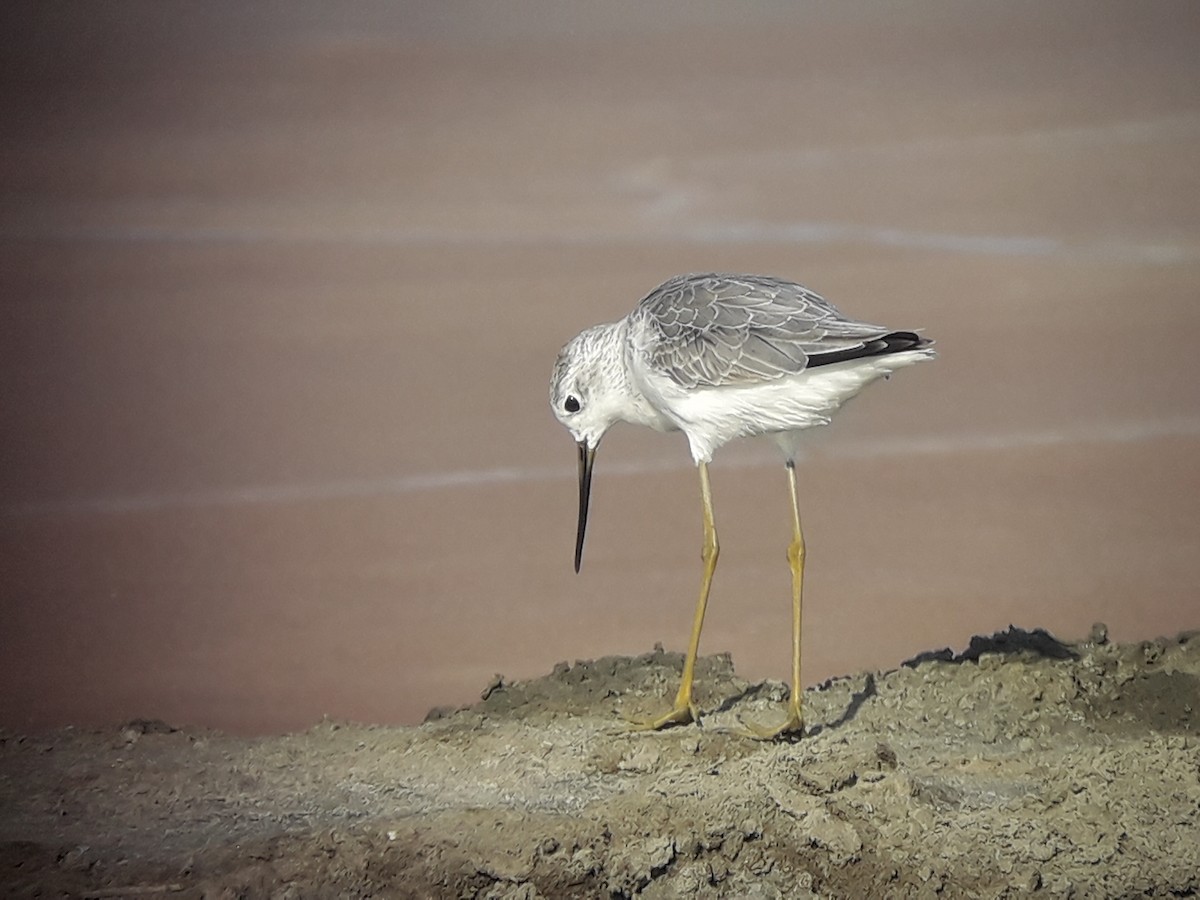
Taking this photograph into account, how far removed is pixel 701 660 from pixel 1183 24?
393 cm

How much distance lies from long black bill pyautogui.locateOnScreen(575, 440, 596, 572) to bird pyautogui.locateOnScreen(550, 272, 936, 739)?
0.17m

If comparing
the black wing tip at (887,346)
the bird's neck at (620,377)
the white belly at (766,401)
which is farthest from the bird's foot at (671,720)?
the black wing tip at (887,346)

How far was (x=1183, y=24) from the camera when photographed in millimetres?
6926

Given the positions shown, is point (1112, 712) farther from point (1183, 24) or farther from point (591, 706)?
point (1183, 24)

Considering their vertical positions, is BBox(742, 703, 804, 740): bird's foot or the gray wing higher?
the gray wing

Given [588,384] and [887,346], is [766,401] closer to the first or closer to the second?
[887,346]

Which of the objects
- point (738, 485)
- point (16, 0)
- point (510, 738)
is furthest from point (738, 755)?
point (16, 0)

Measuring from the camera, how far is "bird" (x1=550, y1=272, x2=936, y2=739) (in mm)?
4441

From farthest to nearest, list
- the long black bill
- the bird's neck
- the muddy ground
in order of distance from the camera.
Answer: the long black bill
the bird's neck
the muddy ground

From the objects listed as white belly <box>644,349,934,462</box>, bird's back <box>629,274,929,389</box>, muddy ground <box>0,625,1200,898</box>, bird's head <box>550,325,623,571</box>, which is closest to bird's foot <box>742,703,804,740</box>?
muddy ground <box>0,625,1200,898</box>

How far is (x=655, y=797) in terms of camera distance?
385cm

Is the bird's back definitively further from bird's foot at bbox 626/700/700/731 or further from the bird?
bird's foot at bbox 626/700/700/731

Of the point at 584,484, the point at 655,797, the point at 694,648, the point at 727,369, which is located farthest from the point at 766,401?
the point at 655,797

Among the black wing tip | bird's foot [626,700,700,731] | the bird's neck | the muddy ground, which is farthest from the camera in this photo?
the bird's neck
